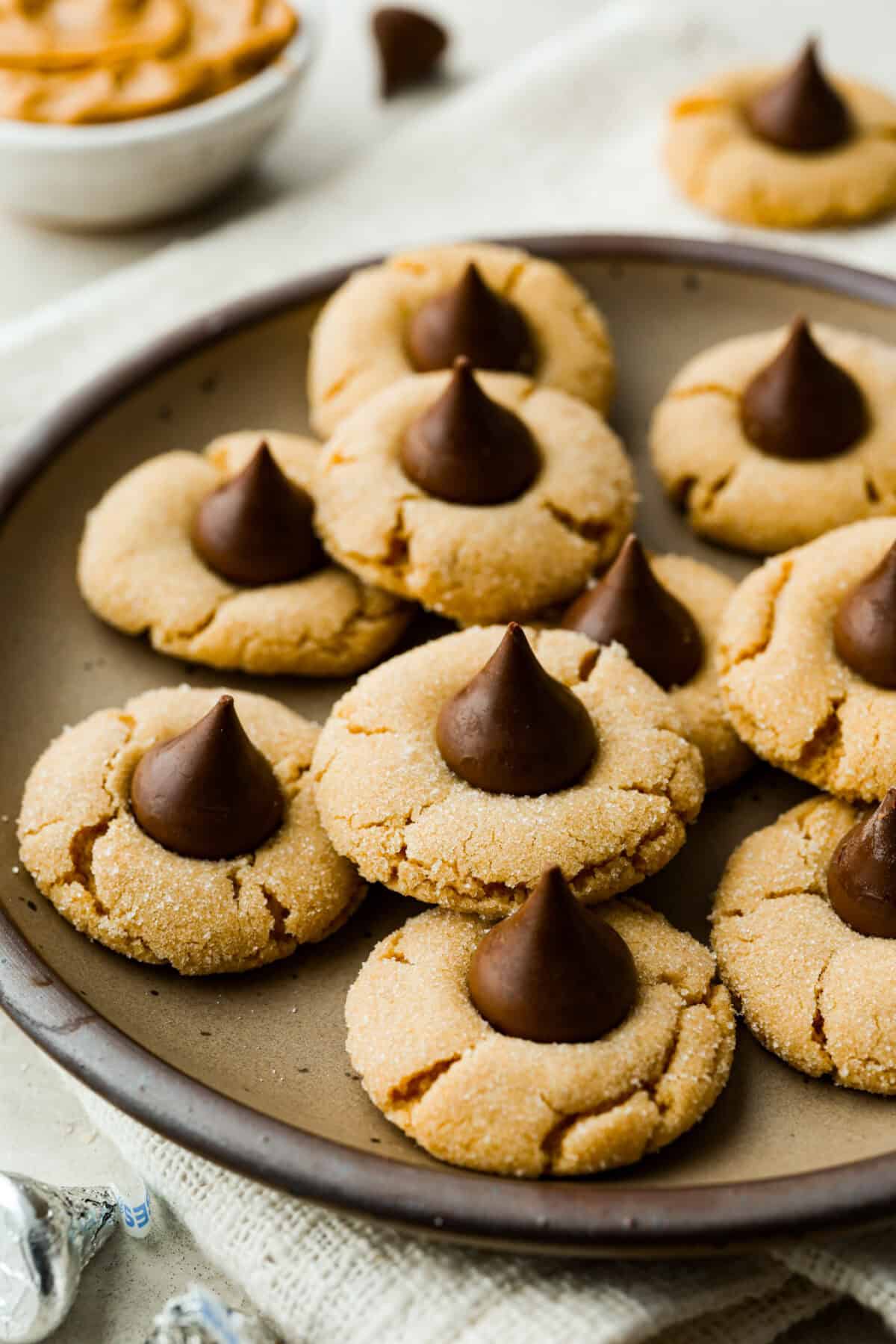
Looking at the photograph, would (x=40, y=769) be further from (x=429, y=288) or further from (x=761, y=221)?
(x=761, y=221)

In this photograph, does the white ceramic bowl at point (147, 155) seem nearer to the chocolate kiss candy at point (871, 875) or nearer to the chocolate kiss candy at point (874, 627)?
the chocolate kiss candy at point (874, 627)

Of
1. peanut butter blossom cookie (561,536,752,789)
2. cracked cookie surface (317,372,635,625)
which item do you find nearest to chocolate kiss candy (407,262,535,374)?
cracked cookie surface (317,372,635,625)

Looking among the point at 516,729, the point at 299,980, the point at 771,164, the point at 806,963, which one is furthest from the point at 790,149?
the point at 299,980

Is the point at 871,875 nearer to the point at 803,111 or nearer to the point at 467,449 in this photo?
the point at 467,449

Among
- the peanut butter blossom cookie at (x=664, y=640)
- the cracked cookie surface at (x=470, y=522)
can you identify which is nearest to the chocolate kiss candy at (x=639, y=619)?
the peanut butter blossom cookie at (x=664, y=640)

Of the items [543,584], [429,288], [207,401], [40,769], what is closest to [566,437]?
[543,584]

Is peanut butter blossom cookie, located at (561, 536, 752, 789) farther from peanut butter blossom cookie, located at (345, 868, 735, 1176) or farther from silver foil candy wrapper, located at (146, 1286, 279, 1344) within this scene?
silver foil candy wrapper, located at (146, 1286, 279, 1344)
